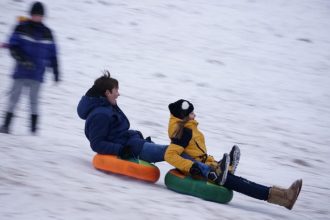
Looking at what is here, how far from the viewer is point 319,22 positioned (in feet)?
53.3

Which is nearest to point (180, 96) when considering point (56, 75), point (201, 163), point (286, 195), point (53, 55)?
point (56, 75)

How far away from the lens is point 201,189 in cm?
536

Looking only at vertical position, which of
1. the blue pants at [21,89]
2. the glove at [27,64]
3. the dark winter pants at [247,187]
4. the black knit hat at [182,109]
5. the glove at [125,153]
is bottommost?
the dark winter pants at [247,187]

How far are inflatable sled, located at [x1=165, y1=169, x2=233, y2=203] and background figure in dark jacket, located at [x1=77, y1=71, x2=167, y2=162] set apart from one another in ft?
1.25

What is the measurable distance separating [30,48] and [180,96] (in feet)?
16.0

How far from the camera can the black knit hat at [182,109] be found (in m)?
5.48

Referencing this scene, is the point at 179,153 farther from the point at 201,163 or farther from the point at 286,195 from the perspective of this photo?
the point at 286,195

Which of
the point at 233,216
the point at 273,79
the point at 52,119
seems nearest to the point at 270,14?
the point at 273,79

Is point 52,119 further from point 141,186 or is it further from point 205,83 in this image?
point 205,83

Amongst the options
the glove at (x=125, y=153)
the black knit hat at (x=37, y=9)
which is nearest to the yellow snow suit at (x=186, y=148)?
the glove at (x=125, y=153)

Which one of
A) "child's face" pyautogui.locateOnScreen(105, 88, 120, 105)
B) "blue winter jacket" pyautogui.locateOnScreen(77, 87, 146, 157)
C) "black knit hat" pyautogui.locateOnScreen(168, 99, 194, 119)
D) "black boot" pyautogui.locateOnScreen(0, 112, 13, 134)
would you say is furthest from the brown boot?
"black boot" pyautogui.locateOnScreen(0, 112, 13, 134)

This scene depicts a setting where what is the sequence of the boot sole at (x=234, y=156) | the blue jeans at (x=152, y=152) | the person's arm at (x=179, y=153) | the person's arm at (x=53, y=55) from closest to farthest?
the person's arm at (x=179, y=153) < the boot sole at (x=234, y=156) < the blue jeans at (x=152, y=152) < the person's arm at (x=53, y=55)

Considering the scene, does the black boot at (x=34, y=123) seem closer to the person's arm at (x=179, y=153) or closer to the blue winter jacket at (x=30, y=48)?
the blue winter jacket at (x=30, y=48)

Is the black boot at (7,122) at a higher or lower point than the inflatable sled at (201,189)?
higher
